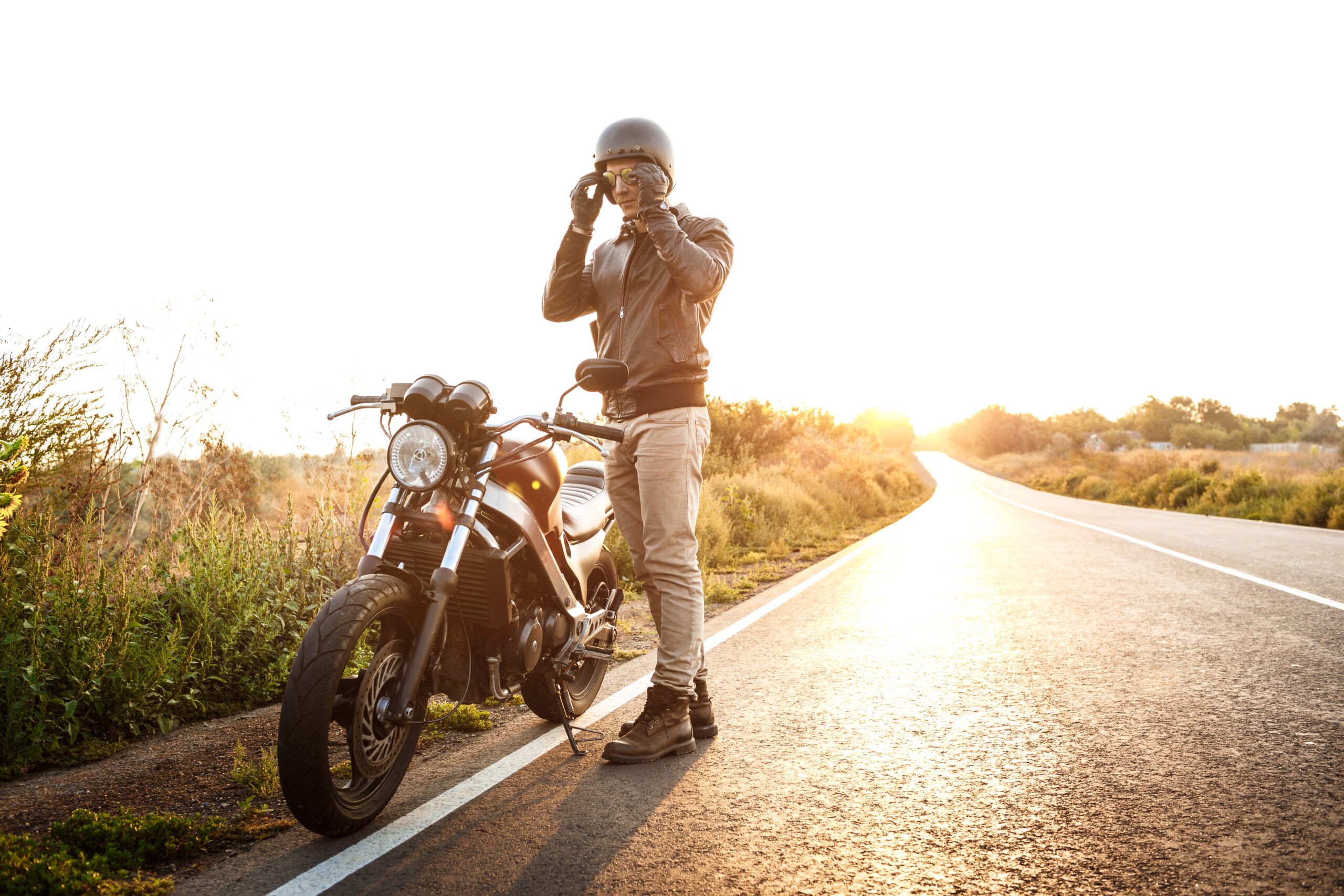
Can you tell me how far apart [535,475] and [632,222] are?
123 cm

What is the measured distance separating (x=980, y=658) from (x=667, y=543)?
2.56 m

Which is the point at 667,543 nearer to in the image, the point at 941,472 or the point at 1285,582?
the point at 1285,582

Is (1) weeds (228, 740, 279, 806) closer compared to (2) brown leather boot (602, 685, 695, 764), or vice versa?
(1) weeds (228, 740, 279, 806)

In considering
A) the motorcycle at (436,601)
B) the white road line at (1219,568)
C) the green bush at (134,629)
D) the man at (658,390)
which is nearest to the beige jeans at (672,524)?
the man at (658,390)

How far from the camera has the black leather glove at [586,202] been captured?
3.50 m

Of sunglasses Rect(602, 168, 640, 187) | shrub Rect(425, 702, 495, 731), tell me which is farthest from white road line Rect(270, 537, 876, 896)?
sunglasses Rect(602, 168, 640, 187)

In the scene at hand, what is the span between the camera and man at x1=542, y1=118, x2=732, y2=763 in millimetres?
3391

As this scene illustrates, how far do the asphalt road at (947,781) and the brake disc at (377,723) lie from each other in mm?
194

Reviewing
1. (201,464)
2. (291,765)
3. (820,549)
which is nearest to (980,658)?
(291,765)

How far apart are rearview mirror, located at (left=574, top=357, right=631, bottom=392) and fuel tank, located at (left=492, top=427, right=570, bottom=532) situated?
0.32m

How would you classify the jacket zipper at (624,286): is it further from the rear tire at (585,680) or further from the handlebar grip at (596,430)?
the rear tire at (585,680)

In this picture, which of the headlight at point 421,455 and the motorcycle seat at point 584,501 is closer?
the headlight at point 421,455

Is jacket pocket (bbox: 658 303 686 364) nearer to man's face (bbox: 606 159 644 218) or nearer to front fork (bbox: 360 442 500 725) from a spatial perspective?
man's face (bbox: 606 159 644 218)

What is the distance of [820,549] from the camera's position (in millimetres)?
12258
